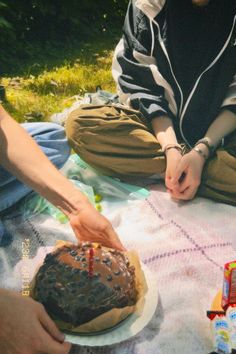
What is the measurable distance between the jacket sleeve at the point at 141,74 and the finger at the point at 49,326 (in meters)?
1.41

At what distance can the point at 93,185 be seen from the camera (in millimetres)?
2654

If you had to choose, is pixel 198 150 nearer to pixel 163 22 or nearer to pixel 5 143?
pixel 163 22

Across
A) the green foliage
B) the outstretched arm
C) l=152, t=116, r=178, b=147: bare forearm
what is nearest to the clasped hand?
l=152, t=116, r=178, b=147: bare forearm

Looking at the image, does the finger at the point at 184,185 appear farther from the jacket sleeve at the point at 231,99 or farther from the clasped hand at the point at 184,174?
the jacket sleeve at the point at 231,99

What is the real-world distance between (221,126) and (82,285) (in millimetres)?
1285

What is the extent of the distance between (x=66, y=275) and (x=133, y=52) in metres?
1.46

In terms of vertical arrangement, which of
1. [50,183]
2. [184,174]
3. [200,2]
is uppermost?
[200,2]

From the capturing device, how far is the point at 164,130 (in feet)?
8.63

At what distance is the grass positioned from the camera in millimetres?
3682

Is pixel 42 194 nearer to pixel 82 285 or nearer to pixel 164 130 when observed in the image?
pixel 82 285

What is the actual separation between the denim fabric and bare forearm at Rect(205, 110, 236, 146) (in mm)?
737

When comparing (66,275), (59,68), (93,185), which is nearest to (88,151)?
(93,185)

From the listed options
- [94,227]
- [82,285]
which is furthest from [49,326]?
[94,227]

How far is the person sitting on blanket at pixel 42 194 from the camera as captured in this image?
54.4 inches
